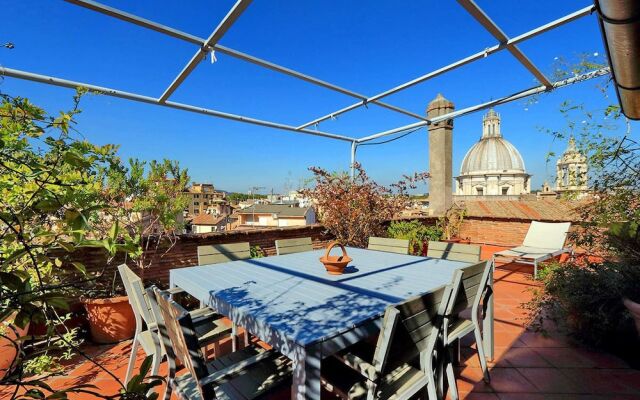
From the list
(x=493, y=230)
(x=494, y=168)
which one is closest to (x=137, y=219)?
(x=493, y=230)

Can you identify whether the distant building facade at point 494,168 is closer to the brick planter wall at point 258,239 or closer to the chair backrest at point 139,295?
the brick planter wall at point 258,239

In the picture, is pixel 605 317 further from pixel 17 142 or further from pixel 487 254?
pixel 17 142

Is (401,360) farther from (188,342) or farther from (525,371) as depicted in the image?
(525,371)

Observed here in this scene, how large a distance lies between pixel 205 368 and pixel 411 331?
1.10 meters

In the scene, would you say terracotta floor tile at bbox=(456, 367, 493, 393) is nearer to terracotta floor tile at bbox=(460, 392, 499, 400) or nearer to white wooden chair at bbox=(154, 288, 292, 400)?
terracotta floor tile at bbox=(460, 392, 499, 400)

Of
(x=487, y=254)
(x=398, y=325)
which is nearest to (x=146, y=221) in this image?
(x=398, y=325)

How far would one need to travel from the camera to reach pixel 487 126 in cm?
5922

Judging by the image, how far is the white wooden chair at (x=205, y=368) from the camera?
152 cm

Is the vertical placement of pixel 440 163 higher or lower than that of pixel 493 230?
higher

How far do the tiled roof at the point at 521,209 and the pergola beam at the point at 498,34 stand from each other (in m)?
3.79

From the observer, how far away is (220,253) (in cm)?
339

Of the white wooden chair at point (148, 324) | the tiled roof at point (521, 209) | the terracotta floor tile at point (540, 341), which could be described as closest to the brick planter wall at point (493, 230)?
the tiled roof at point (521, 209)

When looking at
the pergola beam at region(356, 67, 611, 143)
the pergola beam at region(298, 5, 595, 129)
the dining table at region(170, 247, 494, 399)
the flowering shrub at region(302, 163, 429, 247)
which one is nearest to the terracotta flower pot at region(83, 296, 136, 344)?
the dining table at region(170, 247, 494, 399)

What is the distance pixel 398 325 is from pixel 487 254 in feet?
18.3
